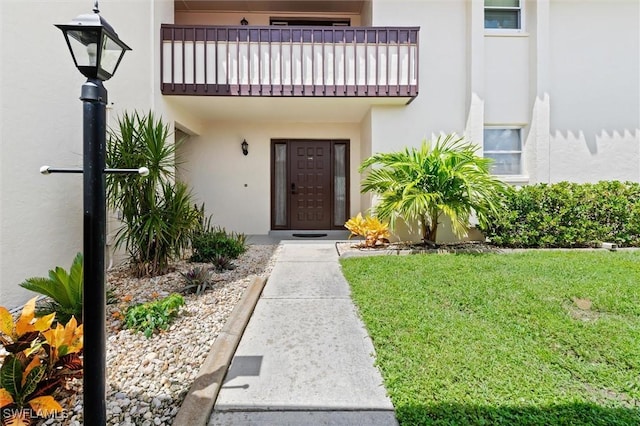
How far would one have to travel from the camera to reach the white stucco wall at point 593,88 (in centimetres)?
691

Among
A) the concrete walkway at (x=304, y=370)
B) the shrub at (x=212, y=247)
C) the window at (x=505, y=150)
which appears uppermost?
the window at (x=505, y=150)

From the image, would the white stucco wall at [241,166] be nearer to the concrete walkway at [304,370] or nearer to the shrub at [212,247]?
the shrub at [212,247]

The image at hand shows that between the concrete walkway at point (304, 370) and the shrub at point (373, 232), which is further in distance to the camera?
the shrub at point (373, 232)

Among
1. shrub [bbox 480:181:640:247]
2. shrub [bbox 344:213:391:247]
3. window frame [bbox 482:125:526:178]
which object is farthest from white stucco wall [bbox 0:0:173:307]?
window frame [bbox 482:125:526:178]

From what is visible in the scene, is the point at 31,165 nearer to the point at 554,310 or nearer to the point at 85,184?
the point at 85,184

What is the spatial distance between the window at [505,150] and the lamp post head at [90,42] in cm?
719

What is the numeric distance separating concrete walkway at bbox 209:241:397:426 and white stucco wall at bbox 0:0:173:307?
2.56 meters

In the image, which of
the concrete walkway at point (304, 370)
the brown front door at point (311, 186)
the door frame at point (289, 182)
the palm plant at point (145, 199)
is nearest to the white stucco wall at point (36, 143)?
the palm plant at point (145, 199)

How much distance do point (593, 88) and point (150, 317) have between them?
899cm

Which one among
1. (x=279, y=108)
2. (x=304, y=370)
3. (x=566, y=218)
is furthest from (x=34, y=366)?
(x=566, y=218)

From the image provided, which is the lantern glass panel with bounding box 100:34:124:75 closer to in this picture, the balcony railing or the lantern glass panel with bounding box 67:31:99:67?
the lantern glass panel with bounding box 67:31:99:67

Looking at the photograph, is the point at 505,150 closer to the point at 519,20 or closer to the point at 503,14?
the point at 519,20

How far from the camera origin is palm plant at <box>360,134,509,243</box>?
555 centimetres

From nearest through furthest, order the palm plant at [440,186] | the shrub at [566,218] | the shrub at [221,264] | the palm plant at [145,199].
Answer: the palm plant at [145,199] < the shrub at [221,264] < the palm plant at [440,186] < the shrub at [566,218]
